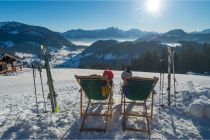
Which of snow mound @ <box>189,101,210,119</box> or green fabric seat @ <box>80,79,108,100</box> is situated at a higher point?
green fabric seat @ <box>80,79,108,100</box>

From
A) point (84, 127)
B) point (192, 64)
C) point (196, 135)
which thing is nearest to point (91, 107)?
point (84, 127)

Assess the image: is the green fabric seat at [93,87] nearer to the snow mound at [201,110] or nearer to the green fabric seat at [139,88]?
the green fabric seat at [139,88]

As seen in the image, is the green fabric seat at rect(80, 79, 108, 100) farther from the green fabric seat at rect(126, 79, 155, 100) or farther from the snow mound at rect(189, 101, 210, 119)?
the snow mound at rect(189, 101, 210, 119)

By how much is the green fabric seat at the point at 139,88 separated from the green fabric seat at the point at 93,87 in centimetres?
87

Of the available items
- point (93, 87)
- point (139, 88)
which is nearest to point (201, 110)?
point (139, 88)

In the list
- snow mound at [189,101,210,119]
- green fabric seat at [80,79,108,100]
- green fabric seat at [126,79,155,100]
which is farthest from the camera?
snow mound at [189,101,210,119]

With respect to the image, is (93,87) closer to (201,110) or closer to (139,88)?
(139,88)

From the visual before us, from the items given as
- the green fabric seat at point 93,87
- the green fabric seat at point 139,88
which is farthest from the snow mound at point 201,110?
the green fabric seat at point 93,87

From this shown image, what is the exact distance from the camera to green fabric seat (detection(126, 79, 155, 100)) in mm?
7625

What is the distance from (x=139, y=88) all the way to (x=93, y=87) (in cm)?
142

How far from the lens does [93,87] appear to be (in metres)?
7.84

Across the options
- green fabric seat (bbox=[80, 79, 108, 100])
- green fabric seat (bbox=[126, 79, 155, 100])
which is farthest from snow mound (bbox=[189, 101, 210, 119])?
green fabric seat (bbox=[80, 79, 108, 100])

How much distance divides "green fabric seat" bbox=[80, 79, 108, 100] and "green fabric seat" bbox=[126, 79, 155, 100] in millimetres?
869

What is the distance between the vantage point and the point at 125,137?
682cm
